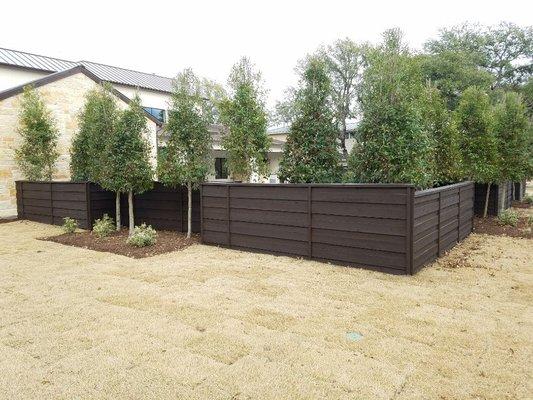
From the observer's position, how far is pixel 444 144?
35.7 ft

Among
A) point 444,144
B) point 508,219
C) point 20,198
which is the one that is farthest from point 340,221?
point 20,198

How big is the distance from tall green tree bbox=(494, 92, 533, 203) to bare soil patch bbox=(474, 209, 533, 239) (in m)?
1.63

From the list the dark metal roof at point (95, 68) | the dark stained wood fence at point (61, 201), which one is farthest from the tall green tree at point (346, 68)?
the dark stained wood fence at point (61, 201)

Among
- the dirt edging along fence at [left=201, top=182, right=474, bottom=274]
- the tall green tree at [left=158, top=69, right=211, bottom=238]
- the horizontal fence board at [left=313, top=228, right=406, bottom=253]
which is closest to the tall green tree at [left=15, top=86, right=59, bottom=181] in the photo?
the tall green tree at [left=158, top=69, right=211, bottom=238]

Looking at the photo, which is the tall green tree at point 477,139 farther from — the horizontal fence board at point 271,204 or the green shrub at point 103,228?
the green shrub at point 103,228

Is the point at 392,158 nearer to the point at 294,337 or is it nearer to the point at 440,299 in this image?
the point at 440,299

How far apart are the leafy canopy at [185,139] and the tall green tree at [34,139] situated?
7362mm

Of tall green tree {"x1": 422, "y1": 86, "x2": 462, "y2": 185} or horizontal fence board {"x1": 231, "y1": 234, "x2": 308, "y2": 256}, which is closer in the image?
horizontal fence board {"x1": 231, "y1": 234, "x2": 308, "y2": 256}

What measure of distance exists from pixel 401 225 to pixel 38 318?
535cm

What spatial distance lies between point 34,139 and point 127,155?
667 centimetres

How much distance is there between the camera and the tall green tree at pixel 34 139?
13.8 metres

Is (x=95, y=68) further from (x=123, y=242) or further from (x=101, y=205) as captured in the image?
(x=123, y=242)

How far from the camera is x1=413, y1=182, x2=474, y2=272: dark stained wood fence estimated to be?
248 inches

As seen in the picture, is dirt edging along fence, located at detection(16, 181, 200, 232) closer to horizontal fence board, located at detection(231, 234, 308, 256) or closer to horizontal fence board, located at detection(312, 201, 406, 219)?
horizontal fence board, located at detection(231, 234, 308, 256)
